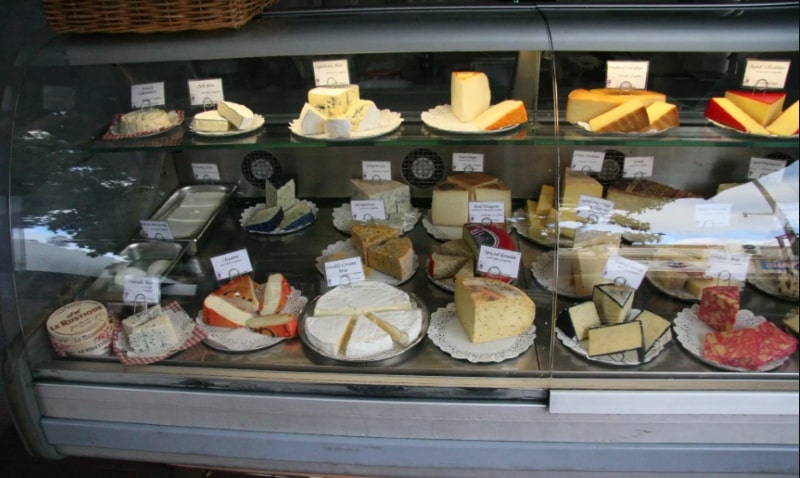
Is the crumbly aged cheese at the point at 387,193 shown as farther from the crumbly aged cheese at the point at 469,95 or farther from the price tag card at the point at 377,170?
the crumbly aged cheese at the point at 469,95

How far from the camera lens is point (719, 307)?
70.1 inches

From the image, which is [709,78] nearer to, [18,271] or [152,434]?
[152,434]

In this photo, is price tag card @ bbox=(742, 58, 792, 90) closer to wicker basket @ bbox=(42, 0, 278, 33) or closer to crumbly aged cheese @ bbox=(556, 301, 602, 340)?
crumbly aged cheese @ bbox=(556, 301, 602, 340)

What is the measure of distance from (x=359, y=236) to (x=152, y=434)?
3.26 ft

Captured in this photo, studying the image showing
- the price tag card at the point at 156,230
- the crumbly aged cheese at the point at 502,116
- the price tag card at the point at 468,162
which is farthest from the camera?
the price tag card at the point at 468,162

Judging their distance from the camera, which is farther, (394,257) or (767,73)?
(394,257)

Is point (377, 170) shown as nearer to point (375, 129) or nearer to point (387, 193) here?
point (387, 193)

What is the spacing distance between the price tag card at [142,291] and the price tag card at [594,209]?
1561 mm

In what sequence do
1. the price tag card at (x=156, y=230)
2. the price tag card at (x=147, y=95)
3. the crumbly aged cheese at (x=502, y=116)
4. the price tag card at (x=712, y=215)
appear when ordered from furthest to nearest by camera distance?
the price tag card at (x=156, y=230)
the price tag card at (x=147, y=95)
the price tag card at (x=712, y=215)
the crumbly aged cheese at (x=502, y=116)

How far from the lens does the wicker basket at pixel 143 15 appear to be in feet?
5.37

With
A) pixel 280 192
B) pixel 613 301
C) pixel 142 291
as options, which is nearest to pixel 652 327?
pixel 613 301

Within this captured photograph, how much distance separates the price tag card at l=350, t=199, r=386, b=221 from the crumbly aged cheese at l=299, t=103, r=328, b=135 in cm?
51

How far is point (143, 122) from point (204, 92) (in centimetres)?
27

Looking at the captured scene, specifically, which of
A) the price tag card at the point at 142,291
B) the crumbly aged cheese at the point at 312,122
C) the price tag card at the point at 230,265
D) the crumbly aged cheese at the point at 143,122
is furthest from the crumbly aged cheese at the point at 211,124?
the price tag card at the point at 142,291
